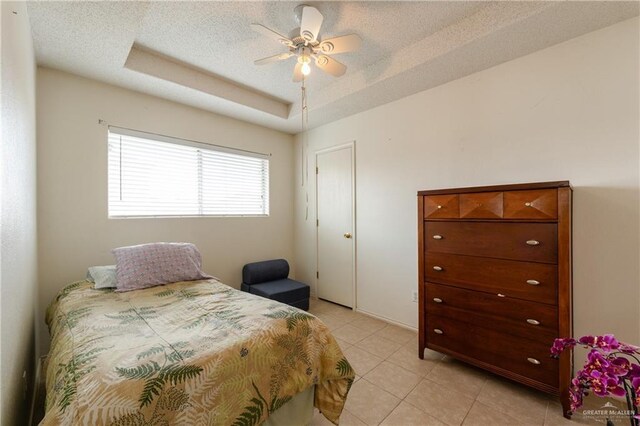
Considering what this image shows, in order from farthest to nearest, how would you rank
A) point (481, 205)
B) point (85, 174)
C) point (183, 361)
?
point (85, 174)
point (481, 205)
point (183, 361)

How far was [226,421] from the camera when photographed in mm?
1124

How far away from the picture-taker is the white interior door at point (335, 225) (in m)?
3.46

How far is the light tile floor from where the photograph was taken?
5.27 ft

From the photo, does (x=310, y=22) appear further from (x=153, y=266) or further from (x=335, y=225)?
(x=335, y=225)

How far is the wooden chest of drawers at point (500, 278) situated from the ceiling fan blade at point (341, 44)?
1.29 meters

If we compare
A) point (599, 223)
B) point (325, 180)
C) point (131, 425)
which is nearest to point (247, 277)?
point (325, 180)

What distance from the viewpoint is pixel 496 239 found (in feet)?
6.11

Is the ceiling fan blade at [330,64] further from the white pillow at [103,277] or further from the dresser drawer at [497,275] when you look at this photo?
the white pillow at [103,277]

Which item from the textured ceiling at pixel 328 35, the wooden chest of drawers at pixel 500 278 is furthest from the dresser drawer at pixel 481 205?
the textured ceiling at pixel 328 35

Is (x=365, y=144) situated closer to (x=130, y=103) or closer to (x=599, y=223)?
(x=599, y=223)

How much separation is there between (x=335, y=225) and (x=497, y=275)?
2092mm

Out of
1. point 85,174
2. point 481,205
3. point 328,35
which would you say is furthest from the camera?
point 85,174

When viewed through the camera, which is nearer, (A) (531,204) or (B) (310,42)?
(A) (531,204)

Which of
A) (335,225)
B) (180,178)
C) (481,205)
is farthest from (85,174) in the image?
(481,205)
